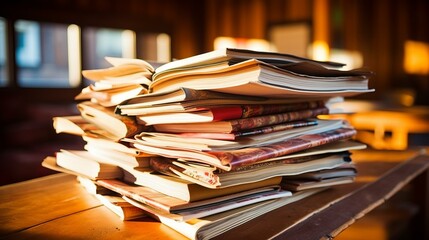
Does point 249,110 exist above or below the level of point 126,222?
above

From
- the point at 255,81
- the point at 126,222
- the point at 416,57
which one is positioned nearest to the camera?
the point at 255,81

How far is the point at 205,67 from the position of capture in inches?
20.7

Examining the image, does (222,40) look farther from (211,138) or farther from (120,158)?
(211,138)

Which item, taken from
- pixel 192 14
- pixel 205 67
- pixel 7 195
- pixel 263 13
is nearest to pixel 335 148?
pixel 205 67

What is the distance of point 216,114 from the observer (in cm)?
51

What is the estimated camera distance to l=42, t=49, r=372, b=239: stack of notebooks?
0.50 metres

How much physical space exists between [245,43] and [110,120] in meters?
5.89

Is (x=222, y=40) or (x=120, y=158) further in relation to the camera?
(x=222, y=40)

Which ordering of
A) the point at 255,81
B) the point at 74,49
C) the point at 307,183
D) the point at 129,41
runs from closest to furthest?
the point at 255,81 → the point at 307,183 → the point at 74,49 → the point at 129,41

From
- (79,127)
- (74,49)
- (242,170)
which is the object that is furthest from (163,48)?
(242,170)

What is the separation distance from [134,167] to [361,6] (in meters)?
5.60

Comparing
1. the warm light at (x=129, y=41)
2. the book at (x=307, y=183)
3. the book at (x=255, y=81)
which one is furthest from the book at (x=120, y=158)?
the warm light at (x=129, y=41)

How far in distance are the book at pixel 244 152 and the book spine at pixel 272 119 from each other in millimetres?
33

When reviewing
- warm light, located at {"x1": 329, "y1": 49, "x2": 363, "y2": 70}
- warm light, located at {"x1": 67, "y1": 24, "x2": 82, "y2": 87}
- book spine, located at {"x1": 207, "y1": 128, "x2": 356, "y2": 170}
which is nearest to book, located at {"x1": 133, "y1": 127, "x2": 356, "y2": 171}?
book spine, located at {"x1": 207, "y1": 128, "x2": 356, "y2": 170}
